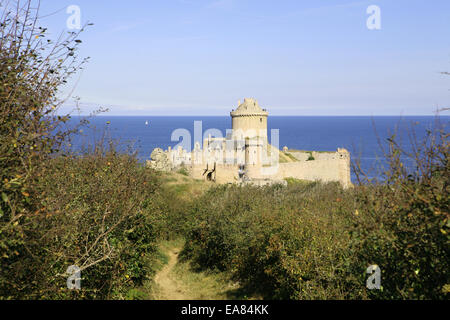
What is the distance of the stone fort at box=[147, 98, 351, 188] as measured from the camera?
1656 inches

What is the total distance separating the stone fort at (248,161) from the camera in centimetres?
4206

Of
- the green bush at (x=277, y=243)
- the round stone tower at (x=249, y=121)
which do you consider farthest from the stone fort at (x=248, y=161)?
the green bush at (x=277, y=243)

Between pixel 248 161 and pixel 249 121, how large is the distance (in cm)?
1168

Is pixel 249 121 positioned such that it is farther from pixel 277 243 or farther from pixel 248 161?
pixel 277 243

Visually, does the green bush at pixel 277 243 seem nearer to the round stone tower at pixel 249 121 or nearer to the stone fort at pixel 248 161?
the stone fort at pixel 248 161

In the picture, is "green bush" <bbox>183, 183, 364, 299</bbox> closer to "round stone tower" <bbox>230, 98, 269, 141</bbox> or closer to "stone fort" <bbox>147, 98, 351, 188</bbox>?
"stone fort" <bbox>147, 98, 351, 188</bbox>

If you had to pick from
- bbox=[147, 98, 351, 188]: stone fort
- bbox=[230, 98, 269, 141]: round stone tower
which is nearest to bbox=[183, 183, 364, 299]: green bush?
bbox=[147, 98, 351, 188]: stone fort

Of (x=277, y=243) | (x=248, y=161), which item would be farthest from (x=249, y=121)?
(x=277, y=243)

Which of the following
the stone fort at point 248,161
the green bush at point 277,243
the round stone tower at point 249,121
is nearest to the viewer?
the green bush at point 277,243

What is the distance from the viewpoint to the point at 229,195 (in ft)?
72.9

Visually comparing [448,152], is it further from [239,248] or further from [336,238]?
[239,248]

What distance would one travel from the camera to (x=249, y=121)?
52844 mm
